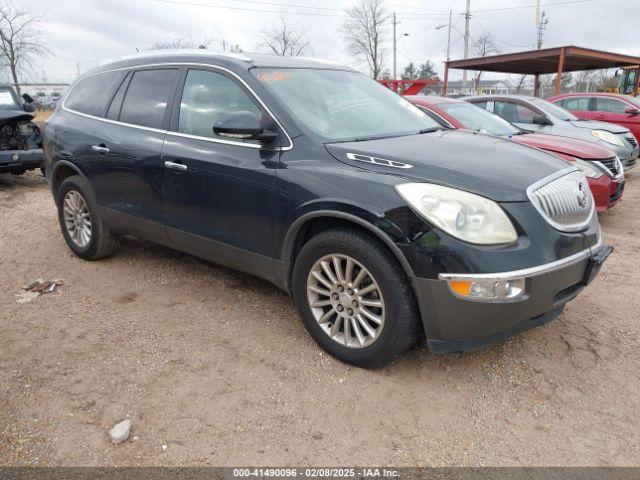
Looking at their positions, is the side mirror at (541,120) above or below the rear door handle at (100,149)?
below

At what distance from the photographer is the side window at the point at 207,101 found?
11.4 feet

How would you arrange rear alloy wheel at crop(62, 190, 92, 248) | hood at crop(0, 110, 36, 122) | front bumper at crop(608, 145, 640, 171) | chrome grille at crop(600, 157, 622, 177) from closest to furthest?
rear alloy wheel at crop(62, 190, 92, 248) < chrome grille at crop(600, 157, 622, 177) < front bumper at crop(608, 145, 640, 171) < hood at crop(0, 110, 36, 122)

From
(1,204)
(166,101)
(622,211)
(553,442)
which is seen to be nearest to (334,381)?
(553,442)

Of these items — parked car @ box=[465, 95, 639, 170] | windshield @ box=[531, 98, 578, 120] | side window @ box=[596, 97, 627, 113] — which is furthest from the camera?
side window @ box=[596, 97, 627, 113]

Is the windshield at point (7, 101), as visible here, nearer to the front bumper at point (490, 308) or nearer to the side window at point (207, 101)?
the side window at point (207, 101)

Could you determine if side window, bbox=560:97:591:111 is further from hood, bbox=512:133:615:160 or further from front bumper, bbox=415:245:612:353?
front bumper, bbox=415:245:612:353

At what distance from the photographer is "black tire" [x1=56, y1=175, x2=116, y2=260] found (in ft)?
15.1

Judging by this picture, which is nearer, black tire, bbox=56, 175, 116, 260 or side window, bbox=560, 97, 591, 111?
black tire, bbox=56, 175, 116, 260

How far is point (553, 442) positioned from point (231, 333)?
2.03 m

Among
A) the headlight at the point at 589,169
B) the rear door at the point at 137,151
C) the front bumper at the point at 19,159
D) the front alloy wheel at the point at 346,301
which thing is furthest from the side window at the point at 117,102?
the front bumper at the point at 19,159

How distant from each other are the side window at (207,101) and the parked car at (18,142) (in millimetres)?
6279

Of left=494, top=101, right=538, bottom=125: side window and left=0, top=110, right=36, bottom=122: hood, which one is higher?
left=0, top=110, right=36, bottom=122: hood

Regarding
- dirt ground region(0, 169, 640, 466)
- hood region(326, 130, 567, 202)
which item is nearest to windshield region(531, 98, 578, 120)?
dirt ground region(0, 169, 640, 466)

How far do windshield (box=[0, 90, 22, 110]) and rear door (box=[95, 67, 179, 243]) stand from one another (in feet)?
22.1
